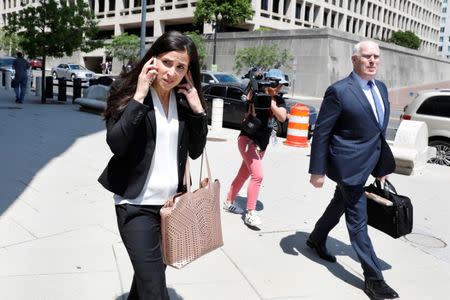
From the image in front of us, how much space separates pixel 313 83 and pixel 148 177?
39072 mm

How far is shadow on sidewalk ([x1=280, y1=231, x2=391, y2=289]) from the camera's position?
14.0ft

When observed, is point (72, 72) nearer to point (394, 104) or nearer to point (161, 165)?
point (394, 104)

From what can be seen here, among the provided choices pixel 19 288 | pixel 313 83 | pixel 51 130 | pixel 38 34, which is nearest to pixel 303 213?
Result: pixel 19 288

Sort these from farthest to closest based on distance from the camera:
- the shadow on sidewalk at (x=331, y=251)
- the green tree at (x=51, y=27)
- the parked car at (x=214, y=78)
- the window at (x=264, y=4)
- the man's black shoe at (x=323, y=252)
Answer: the window at (x=264, y=4)
the parked car at (x=214, y=78)
the green tree at (x=51, y=27)
the man's black shoe at (x=323, y=252)
the shadow on sidewalk at (x=331, y=251)

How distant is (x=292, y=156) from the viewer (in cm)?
1060

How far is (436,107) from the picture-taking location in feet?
34.2

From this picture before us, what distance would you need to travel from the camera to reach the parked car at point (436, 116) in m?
10.3

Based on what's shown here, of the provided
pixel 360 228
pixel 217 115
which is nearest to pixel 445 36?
pixel 217 115

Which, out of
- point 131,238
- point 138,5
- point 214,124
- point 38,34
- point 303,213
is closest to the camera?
point 131,238

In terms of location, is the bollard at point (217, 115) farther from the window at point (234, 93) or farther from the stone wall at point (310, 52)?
the stone wall at point (310, 52)

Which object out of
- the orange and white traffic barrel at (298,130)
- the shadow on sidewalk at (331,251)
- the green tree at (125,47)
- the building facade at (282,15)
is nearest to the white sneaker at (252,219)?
the shadow on sidewalk at (331,251)

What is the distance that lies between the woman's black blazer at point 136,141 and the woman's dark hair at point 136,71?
0.07 m

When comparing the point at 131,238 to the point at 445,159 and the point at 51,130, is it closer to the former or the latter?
the point at 445,159

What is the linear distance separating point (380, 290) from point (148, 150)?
2281mm
